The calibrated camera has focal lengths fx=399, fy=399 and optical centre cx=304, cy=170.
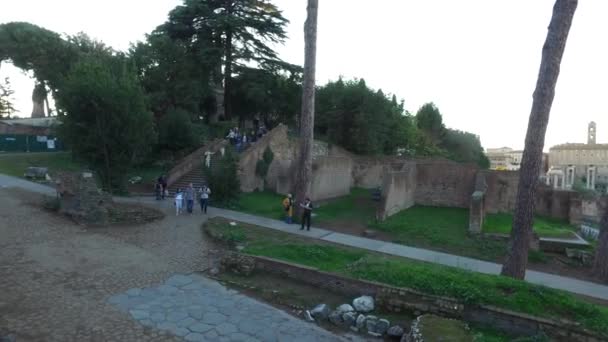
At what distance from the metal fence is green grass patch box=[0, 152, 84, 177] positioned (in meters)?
2.00

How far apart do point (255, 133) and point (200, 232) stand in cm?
1544

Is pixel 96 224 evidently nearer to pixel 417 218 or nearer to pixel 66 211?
pixel 66 211

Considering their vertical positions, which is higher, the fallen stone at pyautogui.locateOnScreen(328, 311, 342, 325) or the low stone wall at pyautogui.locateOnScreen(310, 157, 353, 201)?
the low stone wall at pyautogui.locateOnScreen(310, 157, 353, 201)

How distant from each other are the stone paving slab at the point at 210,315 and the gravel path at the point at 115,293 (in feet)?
0.06

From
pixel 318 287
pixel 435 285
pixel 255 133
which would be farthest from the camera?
pixel 255 133

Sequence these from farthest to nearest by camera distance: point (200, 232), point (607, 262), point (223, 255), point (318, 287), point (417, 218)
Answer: point (417, 218), point (200, 232), point (607, 262), point (223, 255), point (318, 287)

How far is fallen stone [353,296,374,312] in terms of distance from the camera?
816 cm

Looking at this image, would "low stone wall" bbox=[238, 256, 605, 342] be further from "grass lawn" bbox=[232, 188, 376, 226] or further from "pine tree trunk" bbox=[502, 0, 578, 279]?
"grass lawn" bbox=[232, 188, 376, 226]

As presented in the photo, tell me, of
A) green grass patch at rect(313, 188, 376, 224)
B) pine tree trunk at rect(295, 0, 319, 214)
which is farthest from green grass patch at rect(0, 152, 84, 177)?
green grass patch at rect(313, 188, 376, 224)

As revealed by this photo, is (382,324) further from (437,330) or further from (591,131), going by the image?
(591,131)

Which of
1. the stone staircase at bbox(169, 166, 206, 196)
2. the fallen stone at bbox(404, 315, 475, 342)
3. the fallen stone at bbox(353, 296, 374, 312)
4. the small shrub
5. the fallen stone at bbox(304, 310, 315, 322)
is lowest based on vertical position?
the fallen stone at bbox(304, 310, 315, 322)

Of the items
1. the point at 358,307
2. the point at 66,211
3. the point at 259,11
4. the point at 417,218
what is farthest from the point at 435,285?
the point at 259,11

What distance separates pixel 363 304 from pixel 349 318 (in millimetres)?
531

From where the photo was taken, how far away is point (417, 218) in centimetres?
1783
